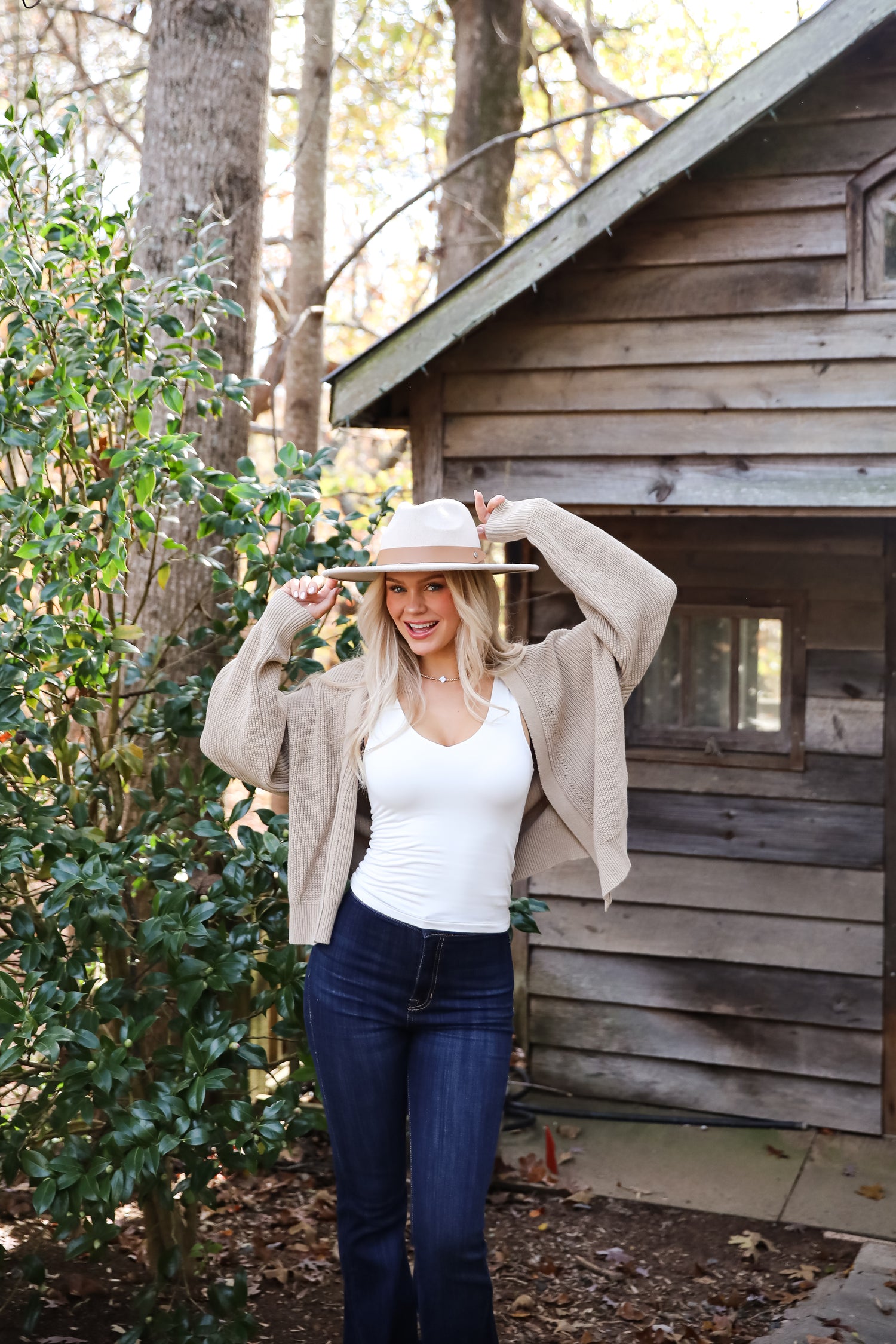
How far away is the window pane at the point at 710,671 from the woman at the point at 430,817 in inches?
108

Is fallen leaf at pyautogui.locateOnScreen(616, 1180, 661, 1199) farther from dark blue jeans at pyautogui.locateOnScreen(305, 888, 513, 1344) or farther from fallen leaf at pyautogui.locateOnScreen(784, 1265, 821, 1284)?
dark blue jeans at pyautogui.locateOnScreen(305, 888, 513, 1344)

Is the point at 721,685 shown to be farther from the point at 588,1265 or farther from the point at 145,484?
the point at 145,484

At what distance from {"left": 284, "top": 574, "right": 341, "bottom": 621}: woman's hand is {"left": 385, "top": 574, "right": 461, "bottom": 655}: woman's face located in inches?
5.9

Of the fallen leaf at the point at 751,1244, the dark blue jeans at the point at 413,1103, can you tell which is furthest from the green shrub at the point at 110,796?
the fallen leaf at the point at 751,1244

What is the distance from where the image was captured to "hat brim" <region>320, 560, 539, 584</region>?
2.56m

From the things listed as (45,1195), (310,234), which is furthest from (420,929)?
(310,234)

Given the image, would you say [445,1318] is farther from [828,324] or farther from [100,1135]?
[828,324]

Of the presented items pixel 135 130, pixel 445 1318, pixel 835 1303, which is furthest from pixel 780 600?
pixel 135 130

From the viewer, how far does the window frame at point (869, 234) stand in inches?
173

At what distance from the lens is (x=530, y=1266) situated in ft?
13.5

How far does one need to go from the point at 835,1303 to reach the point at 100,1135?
219 cm

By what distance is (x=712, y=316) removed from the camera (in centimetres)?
454

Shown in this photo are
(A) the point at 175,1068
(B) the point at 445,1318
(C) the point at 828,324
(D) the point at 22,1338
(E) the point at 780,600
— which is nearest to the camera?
(B) the point at 445,1318

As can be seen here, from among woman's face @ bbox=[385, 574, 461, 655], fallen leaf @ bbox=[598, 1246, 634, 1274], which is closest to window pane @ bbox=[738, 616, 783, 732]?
fallen leaf @ bbox=[598, 1246, 634, 1274]
